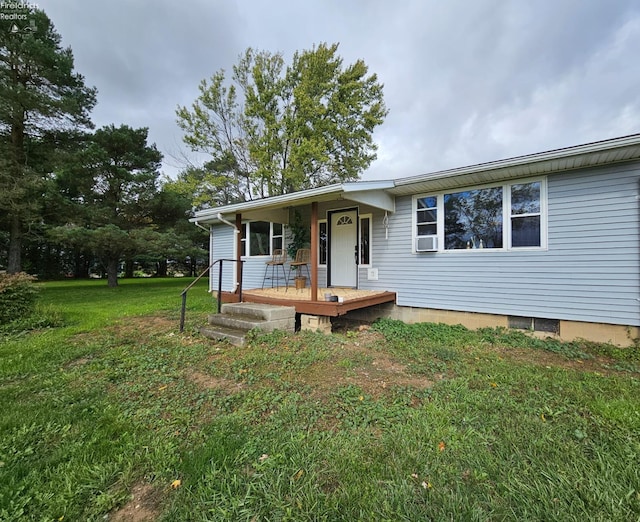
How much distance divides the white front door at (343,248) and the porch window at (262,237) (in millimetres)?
1901

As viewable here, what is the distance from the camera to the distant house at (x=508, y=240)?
169 inches

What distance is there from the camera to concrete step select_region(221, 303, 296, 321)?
491 centimetres

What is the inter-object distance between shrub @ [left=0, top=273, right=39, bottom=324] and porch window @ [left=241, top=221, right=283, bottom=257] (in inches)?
199

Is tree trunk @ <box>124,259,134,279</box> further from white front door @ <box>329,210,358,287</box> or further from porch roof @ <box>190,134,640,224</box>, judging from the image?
white front door @ <box>329,210,358,287</box>

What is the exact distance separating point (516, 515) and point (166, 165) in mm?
18502

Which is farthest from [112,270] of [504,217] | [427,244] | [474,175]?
[504,217]

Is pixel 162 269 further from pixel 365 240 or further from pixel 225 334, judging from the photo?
pixel 225 334

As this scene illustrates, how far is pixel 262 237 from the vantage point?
29.4ft

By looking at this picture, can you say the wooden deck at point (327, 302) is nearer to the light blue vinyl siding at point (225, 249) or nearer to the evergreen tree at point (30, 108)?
the light blue vinyl siding at point (225, 249)

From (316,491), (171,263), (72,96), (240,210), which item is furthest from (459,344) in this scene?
(171,263)

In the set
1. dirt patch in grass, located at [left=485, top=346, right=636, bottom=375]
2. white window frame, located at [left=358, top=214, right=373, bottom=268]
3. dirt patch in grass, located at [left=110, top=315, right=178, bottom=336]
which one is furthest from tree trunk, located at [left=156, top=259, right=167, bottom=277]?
dirt patch in grass, located at [left=485, top=346, right=636, bottom=375]

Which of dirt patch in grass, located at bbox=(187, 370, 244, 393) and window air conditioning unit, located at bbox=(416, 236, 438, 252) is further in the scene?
window air conditioning unit, located at bbox=(416, 236, 438, 252)

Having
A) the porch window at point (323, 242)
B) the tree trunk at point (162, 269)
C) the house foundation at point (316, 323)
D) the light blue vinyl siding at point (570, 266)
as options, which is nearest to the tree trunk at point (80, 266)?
the tree trunk at point (162, 269)

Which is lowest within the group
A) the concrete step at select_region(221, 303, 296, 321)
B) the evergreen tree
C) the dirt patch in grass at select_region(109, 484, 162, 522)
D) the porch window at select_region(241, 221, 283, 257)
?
the dirt patch in grass at select_region(109, 484, 162, 522)
